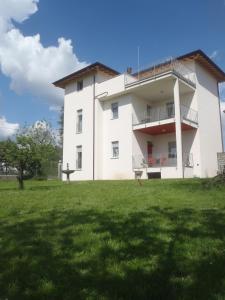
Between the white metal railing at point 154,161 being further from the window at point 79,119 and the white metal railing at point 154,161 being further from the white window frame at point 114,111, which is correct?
the window at point 79,119

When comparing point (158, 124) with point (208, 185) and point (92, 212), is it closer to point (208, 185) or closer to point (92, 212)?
point (208, 185)

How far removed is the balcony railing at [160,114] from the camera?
2192 centimetres

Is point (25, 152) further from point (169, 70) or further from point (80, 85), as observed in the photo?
point (80, 85)

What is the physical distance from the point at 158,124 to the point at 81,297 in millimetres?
19350

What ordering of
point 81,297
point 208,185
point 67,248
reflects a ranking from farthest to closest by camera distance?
point 208,185 → point 67,248 → point 81,297

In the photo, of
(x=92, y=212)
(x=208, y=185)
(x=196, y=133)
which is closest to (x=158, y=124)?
(x=196, y=133)

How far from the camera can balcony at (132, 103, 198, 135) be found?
2098 centimetres

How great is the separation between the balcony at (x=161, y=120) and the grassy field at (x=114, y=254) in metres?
15.3

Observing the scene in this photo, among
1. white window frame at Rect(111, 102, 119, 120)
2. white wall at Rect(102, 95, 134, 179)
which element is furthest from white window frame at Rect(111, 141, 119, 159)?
white window frame at Rect(111, 102, 119, 120)

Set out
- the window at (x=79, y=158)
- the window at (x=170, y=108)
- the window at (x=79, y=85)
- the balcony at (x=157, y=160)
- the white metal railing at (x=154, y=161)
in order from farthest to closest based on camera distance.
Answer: the window at (x=79, y=85) < the window at (x=79, y=158) < the window at (x=170, y=108) < the white metal railing at (x=154, y=161) < the balcony at (x=157, y=160)

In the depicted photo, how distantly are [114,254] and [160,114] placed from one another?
2189 centimetres

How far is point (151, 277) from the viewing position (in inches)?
115

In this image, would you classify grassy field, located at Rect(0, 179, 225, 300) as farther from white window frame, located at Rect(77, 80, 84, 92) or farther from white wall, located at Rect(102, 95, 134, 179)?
white window frame, located at Rect(77, 80, 84, 92)

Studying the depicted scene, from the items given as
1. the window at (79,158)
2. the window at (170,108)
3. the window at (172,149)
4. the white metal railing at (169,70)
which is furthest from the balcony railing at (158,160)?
the white metal railing at (169,70)
